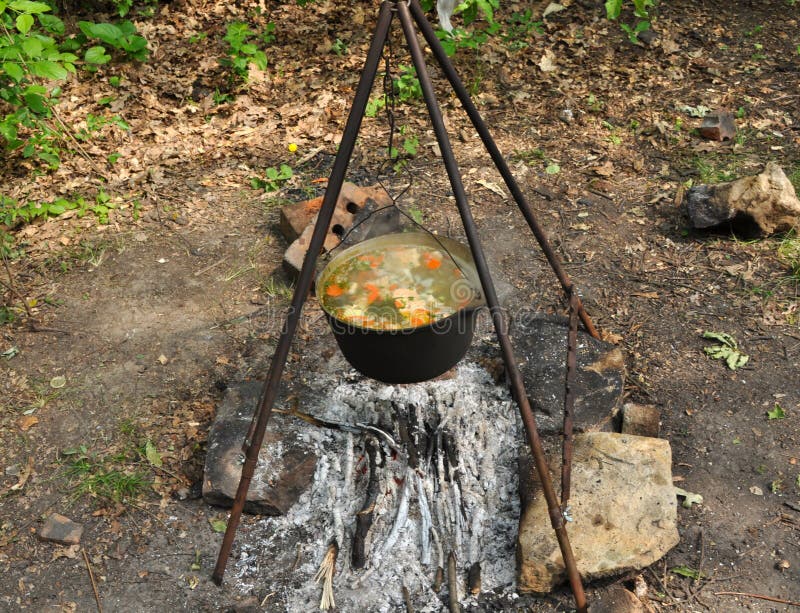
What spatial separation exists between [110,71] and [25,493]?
179 inches

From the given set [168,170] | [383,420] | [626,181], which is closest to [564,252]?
[626,181]

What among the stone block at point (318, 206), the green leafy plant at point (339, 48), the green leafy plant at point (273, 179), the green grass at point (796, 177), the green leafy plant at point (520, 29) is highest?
the green leafy plant at point (520, 29)

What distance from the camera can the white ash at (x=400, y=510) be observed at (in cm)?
323

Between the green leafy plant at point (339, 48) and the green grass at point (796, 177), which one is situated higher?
the green leafy plant at point (339, 48)

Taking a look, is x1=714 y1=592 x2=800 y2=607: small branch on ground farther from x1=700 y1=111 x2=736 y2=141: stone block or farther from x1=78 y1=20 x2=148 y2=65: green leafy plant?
x1=78 y1=20 x2=148 y2=65: green leafy plant

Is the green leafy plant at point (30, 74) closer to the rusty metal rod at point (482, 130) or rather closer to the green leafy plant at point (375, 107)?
the green leafy plant at point (375, 107)

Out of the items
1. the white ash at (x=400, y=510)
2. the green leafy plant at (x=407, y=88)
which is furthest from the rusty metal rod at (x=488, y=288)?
the green leafy plant at (x=407, y=88)

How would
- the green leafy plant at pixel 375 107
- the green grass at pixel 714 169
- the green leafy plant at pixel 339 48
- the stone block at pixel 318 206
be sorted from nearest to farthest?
1. the stone block at pixel 318 206
2. the green grass at pixel 714 169
3. the green leafy plant at pixel 375 107
4. the green leafy plant at pixel 339 48

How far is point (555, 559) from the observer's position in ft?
10.00

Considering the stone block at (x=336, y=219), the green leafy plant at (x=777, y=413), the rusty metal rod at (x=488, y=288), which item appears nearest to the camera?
the rusty metal rod at (x=488, y=288)

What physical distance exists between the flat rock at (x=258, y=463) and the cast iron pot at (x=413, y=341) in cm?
75

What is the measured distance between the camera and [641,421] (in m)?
3.69

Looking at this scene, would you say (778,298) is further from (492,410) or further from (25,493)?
(25,493)

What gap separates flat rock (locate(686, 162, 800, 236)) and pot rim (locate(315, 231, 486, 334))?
7.88 ft
